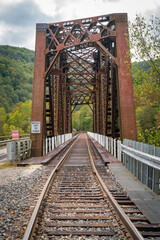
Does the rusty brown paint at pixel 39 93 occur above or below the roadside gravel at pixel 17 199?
above

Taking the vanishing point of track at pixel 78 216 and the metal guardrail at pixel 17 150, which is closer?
the vanishing point of track at pixel 78 216

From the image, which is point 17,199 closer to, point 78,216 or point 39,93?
point 78,216

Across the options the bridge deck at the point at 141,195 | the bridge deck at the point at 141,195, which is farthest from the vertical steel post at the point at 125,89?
the bridge deck at the point at 141,195

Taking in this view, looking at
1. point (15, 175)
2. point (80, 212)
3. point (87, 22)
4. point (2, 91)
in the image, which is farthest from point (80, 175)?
point (2, 91)

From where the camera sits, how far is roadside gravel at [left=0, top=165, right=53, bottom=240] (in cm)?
339

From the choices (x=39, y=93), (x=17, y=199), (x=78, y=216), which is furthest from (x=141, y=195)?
(x=39, y=93)

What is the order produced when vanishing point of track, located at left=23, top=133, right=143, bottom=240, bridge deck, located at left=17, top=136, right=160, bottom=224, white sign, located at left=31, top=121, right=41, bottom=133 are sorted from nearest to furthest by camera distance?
vanishing point of track, located at left=23, top=133, right=143, bottom=240, bridge deck, located at left=17, top=136, right=160, bottom=224, white sign, located at left=31, top=121, right=41, bottom=133

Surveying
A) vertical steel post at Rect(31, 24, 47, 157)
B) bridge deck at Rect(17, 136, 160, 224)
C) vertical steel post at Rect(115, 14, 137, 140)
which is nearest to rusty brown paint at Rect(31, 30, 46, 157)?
vertical steel post at Rect(31, 24, 47, 157)

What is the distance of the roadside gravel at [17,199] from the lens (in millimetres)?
3395

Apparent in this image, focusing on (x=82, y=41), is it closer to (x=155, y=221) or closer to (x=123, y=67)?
(x=123, y=67)

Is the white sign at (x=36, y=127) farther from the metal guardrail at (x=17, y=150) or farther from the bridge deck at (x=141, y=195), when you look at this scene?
the bridge deck at (x=141, y=195)

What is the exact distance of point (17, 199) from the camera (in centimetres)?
484

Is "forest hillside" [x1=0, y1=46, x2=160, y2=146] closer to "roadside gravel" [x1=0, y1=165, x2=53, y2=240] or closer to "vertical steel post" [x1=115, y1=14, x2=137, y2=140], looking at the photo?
"vertical steel post" [x1=115, y1=14, x2=137, y2=140]

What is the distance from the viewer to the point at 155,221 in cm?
356
